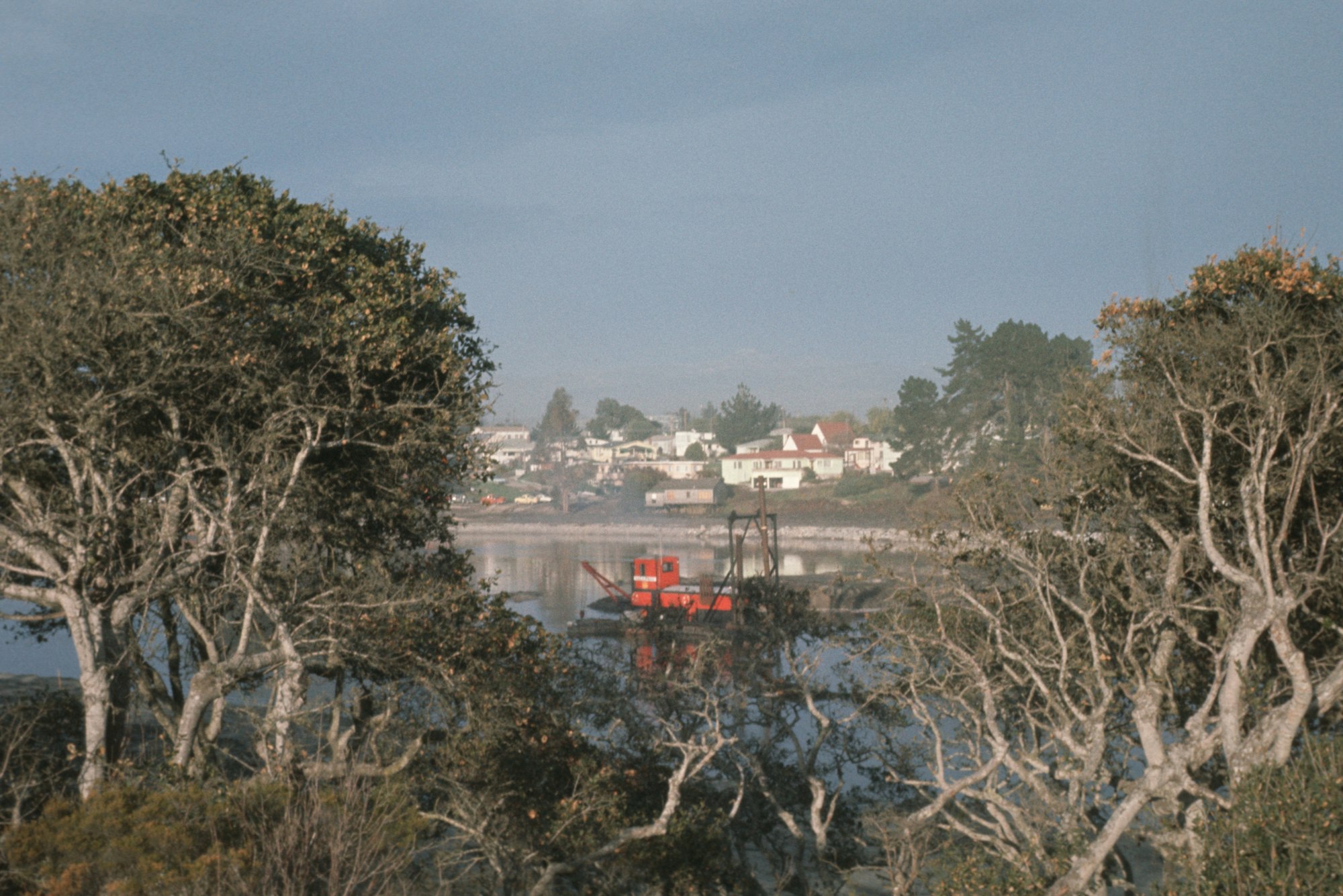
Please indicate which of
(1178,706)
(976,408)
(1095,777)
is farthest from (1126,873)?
(976,408)

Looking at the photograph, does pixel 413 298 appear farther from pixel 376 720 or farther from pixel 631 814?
pixel 631 814

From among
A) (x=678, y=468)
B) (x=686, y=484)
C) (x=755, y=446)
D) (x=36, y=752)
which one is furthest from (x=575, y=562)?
(x=36, y=752)

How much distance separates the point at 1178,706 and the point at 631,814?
279 inches

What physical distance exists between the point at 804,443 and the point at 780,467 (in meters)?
8.62

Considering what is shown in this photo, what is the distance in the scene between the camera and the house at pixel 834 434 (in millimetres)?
116688

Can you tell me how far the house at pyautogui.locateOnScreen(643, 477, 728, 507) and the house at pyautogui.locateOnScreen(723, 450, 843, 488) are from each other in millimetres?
3635

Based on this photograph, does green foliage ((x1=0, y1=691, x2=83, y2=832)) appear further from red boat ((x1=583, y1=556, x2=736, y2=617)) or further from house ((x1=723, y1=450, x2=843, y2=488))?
house ((x1=723, y1=450, x2=843, y2=488))

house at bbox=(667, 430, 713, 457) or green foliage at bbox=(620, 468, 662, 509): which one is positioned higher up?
house at bbox=(667, 430, 713, 457)

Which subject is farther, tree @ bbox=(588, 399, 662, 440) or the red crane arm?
tree @ bbox=(588, 399, 662, 440)

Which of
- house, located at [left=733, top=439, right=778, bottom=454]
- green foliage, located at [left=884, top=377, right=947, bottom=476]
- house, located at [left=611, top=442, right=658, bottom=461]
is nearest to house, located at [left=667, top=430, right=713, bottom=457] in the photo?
house, located at [left=611, top=442, right=658, bottom=461]

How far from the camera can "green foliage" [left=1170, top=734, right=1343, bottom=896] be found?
7258 mm

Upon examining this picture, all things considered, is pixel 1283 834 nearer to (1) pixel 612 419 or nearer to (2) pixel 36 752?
(2) pixel 36 752

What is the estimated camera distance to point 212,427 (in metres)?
10.2

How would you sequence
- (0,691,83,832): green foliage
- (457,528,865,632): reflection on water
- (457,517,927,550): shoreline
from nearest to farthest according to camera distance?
(0,691,83,832): green foliage, (457,528,865,632): reflection on water, (457,517,927,550): shoreline
